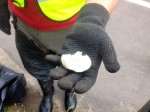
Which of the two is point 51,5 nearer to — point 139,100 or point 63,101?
point 63,101

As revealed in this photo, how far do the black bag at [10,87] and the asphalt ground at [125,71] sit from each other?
0.46 metres

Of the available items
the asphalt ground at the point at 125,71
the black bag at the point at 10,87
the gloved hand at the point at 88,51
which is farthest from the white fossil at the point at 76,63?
the asphalt ground at the point at 125,71

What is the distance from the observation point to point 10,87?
10.2 feet

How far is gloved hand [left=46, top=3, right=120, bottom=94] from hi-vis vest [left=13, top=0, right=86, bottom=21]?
630 millimetres

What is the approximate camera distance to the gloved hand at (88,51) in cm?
151

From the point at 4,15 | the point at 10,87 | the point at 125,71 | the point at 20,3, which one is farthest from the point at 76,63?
the point at 125,71

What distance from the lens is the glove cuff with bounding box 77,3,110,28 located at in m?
1.64

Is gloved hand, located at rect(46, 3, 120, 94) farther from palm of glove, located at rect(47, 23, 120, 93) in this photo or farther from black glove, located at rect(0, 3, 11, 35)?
black glove, located at rect(0, 3, 11, 35)

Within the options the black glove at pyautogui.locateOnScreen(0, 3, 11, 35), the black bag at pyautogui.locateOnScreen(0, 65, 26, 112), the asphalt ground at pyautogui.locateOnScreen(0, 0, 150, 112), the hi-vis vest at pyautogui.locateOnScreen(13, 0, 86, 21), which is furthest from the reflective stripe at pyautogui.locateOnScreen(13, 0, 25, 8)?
the asphalt ground at pyautogui.locateOnScreen(0, 0, 150, 112)

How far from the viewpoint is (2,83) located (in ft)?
9.77

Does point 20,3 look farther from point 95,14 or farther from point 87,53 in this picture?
point 87,53

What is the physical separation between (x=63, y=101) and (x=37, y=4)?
146cm

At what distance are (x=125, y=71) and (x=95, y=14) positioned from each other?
2554mm

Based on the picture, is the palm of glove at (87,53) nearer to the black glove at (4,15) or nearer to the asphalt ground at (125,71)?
the black glove at (4,15)
